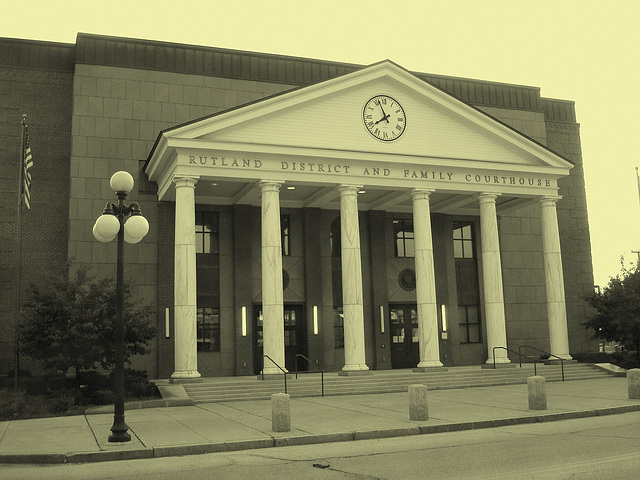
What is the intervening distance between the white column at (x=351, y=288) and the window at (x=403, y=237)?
6.61 m

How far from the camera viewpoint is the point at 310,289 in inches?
1254

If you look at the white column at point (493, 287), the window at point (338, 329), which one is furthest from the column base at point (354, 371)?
the white column at point (493, 287)

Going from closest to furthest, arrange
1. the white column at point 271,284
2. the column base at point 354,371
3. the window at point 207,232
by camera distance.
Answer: the white column at point 271,284 → the column base at point 354,371 → the window at point 207,232

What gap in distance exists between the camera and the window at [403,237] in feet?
113

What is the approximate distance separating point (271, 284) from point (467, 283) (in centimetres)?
1300

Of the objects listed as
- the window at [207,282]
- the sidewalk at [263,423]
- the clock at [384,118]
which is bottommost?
the sidewalk at [263,423]

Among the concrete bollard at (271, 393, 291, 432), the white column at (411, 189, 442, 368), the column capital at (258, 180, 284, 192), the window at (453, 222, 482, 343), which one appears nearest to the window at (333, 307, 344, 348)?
the white column at (411, 189, 442, 368)

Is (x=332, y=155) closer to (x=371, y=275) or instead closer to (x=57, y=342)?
(x=371, y=275)

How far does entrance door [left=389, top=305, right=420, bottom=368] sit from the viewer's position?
3316 centimetres

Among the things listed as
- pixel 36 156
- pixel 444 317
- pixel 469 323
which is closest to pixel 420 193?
pixel 444 317

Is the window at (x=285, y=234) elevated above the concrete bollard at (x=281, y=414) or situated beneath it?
elevated above

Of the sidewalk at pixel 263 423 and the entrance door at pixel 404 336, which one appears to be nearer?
the sidewalk at pixel 263 423

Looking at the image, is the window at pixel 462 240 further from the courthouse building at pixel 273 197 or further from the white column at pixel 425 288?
the white column at pixel 425 288

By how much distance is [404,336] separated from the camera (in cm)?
3350
